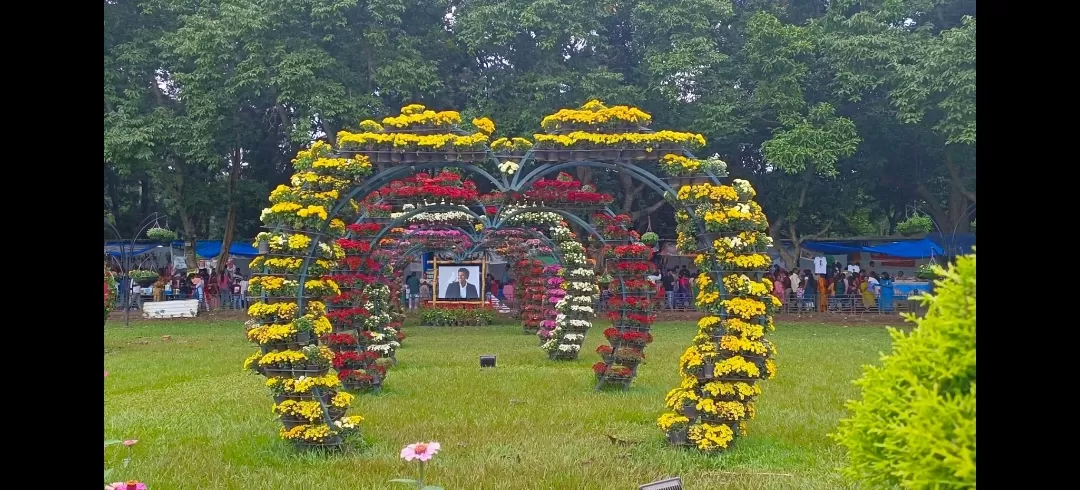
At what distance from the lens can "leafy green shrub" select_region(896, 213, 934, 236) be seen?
94.5ft

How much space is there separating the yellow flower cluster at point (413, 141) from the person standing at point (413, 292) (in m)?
24.3

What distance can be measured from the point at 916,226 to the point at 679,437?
23589 mm

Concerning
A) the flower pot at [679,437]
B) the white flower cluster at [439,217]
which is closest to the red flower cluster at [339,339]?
the white flower cluster at [439,217]

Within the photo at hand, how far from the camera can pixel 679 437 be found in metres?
9.23

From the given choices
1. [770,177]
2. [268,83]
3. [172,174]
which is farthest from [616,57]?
[172,174]

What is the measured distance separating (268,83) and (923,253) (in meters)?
22.2

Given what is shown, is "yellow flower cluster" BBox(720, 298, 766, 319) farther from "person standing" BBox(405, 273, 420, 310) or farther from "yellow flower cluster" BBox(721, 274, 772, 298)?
"person standing" BBox(405, 273, 420, 310)

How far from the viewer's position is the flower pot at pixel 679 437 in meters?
9.20

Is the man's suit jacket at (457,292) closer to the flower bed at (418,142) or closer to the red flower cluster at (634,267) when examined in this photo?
the red flower cluster at (634,267)

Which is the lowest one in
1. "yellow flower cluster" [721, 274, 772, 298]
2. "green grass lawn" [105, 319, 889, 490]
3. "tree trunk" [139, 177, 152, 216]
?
"green grass lawn" [105, 319, 889, 490]

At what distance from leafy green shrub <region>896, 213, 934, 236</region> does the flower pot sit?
21.9 metres

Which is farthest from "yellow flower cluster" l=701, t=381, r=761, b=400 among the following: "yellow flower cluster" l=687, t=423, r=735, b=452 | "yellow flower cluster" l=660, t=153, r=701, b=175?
"yellow flower cluster" l=660, t=153, r=701, b=175

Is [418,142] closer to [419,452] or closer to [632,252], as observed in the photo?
[632,252]

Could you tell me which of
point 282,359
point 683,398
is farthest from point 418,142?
point 683,398
